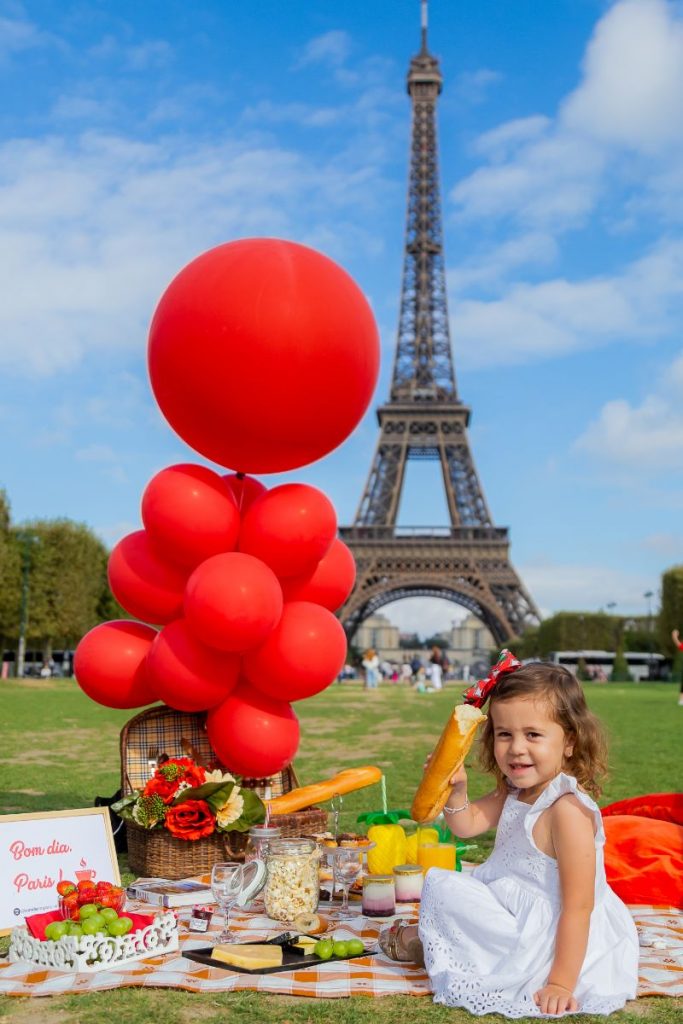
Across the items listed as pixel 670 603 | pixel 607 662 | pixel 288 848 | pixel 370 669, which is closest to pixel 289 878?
pixel 288 848

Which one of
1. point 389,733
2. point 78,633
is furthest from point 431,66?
point 389,733

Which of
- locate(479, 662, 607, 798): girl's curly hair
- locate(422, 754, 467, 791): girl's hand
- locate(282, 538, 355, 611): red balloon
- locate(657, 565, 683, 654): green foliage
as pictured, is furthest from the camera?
locate(657, 565, 683, 654): green foliage

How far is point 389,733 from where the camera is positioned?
51.4 feet

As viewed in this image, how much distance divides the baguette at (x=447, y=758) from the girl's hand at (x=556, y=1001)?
2.88 feet

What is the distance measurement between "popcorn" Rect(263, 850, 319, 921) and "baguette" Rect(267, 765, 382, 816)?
940mm

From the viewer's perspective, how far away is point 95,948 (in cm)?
380

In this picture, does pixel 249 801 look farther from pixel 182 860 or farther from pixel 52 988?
pixel 52 988

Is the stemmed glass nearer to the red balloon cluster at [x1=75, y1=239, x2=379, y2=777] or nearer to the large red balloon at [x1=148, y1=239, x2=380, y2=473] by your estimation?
the red balloon cluster at [x1=75, y1=239, x2=379, y2=777]

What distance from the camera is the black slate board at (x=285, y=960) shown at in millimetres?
3764

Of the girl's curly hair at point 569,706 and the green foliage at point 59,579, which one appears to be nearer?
the girl's curly hair at point 569,706

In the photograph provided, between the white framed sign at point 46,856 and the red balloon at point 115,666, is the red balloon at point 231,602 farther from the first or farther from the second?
the white framed sign at point 46,856

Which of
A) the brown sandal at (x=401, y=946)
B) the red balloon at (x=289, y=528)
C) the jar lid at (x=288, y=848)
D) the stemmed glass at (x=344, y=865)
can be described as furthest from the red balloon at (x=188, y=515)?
the brown sandal at (x=401, y=946)

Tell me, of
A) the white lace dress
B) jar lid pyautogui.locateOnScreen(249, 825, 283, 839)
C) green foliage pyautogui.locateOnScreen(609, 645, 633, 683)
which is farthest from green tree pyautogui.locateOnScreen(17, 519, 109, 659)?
the white lace dress

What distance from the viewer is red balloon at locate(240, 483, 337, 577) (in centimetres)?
532
